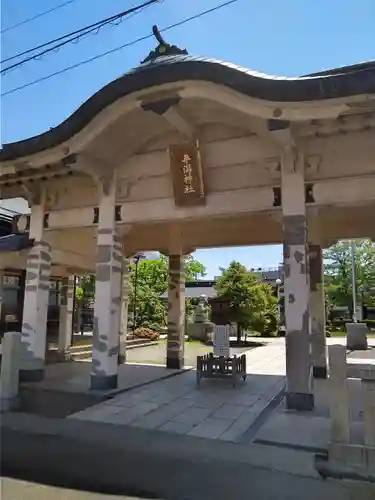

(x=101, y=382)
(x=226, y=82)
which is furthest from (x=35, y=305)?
(x=226, y=82)

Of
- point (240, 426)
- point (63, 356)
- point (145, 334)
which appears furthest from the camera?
point (145, 334)

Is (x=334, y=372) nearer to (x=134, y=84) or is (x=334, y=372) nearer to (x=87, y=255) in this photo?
(x=134, y=84)

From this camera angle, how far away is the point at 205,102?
6.97 metres

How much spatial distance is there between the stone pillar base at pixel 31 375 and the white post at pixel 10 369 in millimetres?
1995

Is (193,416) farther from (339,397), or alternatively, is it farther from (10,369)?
(10,369)

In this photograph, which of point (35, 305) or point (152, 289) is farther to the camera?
point (152, 289)

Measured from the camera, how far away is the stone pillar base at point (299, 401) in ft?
20.0

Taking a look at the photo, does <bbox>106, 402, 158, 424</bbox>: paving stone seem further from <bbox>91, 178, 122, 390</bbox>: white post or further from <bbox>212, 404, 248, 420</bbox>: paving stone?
<bbox>91, 178, 122, 390</bbox>: white post

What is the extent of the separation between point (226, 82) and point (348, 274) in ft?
107

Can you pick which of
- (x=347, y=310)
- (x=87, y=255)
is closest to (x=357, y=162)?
(x=87, y=255)

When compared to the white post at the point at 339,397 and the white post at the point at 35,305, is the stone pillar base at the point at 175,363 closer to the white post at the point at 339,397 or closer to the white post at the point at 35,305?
the white post at the point at 35,305

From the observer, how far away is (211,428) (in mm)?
5324

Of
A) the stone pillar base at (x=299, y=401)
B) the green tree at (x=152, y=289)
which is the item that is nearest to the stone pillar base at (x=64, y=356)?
the stone pillar base at (x=299, y=401)

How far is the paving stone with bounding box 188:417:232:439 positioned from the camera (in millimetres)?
5043
